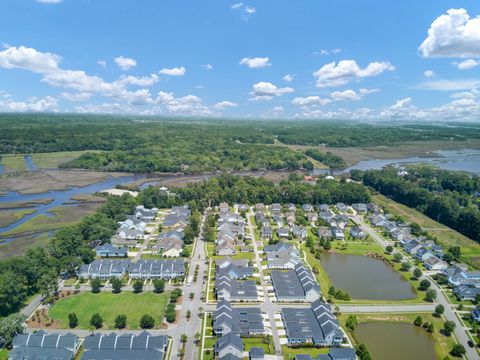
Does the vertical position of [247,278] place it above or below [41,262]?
below

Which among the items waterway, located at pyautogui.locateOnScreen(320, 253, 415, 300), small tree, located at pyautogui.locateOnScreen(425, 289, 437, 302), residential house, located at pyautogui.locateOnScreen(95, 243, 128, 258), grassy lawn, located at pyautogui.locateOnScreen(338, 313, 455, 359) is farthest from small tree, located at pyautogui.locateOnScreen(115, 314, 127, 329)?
small tree, located at pyautogui.locateOnScreen(425, 289, 437, 302)

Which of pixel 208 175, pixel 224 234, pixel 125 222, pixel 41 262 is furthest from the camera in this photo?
pixel 208 175

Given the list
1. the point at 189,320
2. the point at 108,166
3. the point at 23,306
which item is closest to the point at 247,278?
the point at 189,320

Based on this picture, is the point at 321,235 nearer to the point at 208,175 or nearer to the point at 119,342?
the point at 119,342

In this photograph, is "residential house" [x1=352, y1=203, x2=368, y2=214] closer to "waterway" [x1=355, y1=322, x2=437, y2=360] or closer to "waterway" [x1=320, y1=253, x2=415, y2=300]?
"waterway" [x1=320, y1=253, x2=415, y2=300]

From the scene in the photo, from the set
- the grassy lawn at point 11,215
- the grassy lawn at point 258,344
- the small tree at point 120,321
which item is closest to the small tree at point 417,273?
the grassy lawn at point 258,344
